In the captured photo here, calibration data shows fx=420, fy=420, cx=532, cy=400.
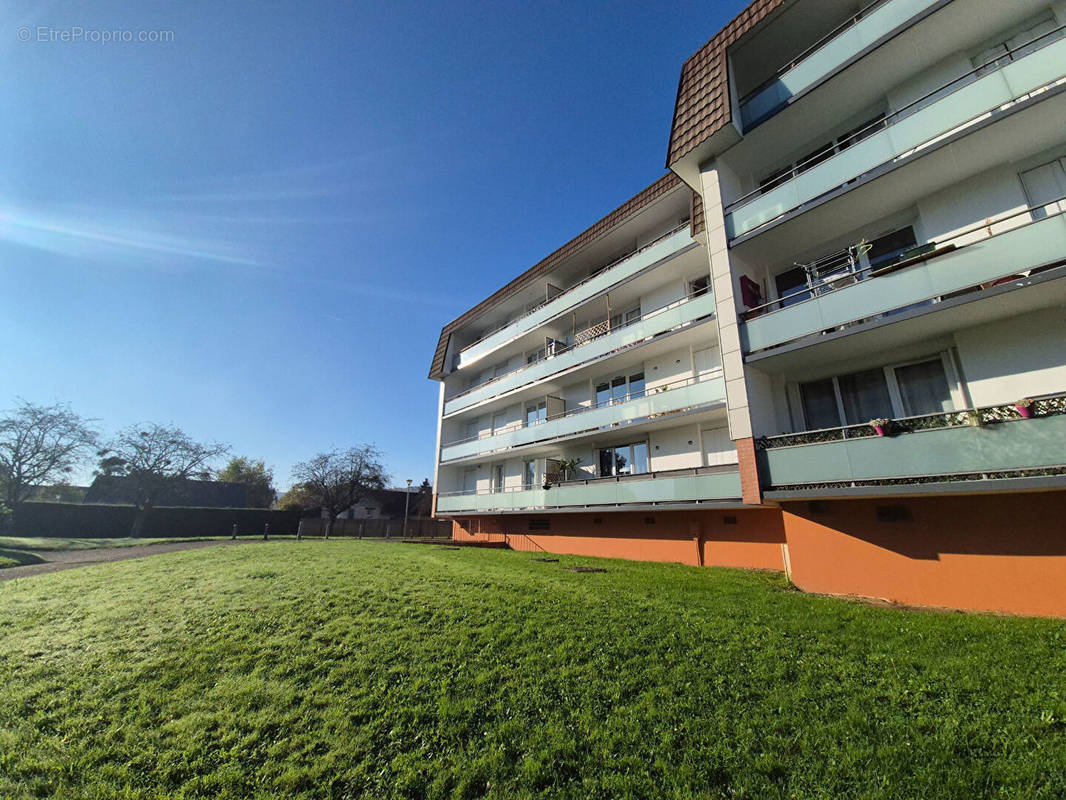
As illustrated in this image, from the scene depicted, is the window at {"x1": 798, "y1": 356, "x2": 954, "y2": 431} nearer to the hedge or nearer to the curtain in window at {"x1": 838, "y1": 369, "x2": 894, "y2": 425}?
the curtain in window at {"x1": 838, "y1": 369, "x2": 894, "y2": 425}

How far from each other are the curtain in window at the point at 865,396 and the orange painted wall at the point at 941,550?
7.14 feet

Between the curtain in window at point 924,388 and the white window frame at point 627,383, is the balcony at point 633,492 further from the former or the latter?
the curtain in window at point 924,388

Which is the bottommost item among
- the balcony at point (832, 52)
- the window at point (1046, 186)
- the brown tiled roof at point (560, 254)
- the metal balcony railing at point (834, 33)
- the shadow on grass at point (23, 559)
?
the shadow on grass at point (23, 559)

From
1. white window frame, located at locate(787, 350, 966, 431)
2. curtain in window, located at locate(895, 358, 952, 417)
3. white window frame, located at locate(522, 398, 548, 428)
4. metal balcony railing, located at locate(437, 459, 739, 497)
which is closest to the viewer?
white window frame, located at locate(787, 350, 966, 431)

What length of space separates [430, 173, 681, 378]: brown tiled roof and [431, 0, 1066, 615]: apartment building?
33 cm

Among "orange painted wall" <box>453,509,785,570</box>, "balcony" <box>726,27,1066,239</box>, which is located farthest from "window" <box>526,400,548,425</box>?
"balcony" <box>726,27,1066,239</box>

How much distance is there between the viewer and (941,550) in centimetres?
829

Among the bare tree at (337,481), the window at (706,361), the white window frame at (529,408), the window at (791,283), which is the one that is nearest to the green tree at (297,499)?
the bare tree at (337,481)

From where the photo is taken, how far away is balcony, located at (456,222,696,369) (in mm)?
15961

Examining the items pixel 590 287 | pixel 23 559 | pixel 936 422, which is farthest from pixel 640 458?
pixel 23 559

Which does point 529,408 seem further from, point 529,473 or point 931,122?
point 931,122

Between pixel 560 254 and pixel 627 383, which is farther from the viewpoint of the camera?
pixel 560 254

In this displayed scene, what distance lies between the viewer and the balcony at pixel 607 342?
14.7 meters

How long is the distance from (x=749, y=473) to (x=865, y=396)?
3414 mm
